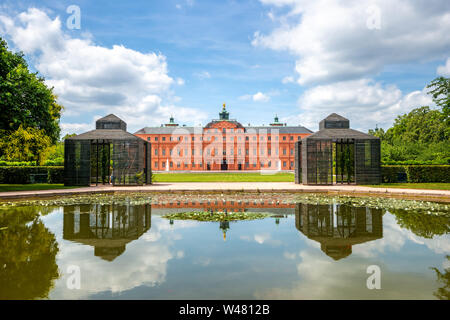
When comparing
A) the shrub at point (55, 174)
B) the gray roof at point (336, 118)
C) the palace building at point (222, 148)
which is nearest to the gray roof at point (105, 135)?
the shrub at point (55, 174)

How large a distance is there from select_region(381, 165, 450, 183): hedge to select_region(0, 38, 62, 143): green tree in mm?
23811

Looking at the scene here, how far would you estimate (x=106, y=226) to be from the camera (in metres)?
7.05

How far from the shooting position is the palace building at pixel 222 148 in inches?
2532

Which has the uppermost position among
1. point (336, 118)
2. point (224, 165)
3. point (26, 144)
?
point (336, 118)

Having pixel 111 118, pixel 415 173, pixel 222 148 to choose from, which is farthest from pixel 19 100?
pixel 222 148

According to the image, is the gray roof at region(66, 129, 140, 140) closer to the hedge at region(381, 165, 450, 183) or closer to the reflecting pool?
the reflecting pool

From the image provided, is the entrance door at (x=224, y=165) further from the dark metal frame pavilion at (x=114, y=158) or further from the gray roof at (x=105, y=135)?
the gray roof at (x=105, y=135)

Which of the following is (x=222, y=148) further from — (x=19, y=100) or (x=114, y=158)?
(x=19, y=100)

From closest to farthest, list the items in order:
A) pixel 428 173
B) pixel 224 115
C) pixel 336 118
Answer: pixel 336 118 → pixel 428 173 → pixel 224 115

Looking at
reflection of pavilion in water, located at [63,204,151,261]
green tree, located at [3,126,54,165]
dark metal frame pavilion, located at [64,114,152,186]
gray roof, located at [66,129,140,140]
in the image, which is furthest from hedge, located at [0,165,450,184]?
reflection of pavilion in water, located at [63,204,151,261]

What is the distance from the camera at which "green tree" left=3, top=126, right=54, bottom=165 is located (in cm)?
1898

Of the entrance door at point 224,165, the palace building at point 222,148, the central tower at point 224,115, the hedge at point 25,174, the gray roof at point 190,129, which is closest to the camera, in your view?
the hedge at point 25,174

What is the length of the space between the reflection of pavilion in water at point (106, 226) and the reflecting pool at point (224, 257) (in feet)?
0.08

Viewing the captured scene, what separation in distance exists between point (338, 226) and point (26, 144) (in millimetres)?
21366
